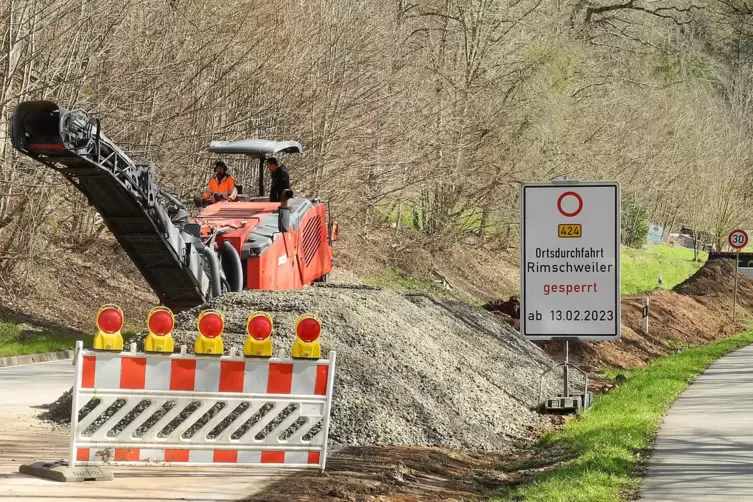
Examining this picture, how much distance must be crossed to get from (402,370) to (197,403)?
16.8 ft

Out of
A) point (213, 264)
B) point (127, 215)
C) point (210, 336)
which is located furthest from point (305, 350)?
point (213, 264)

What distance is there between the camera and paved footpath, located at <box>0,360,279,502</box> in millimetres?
9055

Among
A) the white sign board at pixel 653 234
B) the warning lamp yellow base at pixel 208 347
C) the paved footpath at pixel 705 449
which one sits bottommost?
the paved footpath at pixel 705 449

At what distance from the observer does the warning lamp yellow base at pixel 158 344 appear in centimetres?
933

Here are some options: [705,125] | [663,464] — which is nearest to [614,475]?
[663,464]

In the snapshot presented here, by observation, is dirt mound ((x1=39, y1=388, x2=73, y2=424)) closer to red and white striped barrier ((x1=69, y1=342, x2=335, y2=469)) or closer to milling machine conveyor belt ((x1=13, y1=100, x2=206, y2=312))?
milling machine conveyor belt ((x1=13, y1=100, x2=206, y2=312))

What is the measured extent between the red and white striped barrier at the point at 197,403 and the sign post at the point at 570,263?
21.3 feet

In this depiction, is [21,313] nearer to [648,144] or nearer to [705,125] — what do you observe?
[648,144]

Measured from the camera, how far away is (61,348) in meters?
22.4

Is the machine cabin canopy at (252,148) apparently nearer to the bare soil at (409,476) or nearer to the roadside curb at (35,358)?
the roadside curb at (35,358)

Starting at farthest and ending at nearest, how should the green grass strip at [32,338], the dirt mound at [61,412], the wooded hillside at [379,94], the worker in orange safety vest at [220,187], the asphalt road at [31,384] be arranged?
the wooded hillside at [379,94] < the worker in orange safety vest at [220,187] < the green grass strip at [32,338] < the asphalt road at [31,384] < the dirt mound at [61,412]

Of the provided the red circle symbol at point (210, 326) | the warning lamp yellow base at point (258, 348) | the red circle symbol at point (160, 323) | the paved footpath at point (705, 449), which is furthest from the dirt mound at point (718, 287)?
the red circle symbol at point (160, 323)

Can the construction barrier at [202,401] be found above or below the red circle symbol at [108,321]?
below

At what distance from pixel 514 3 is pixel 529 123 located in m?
4.48
